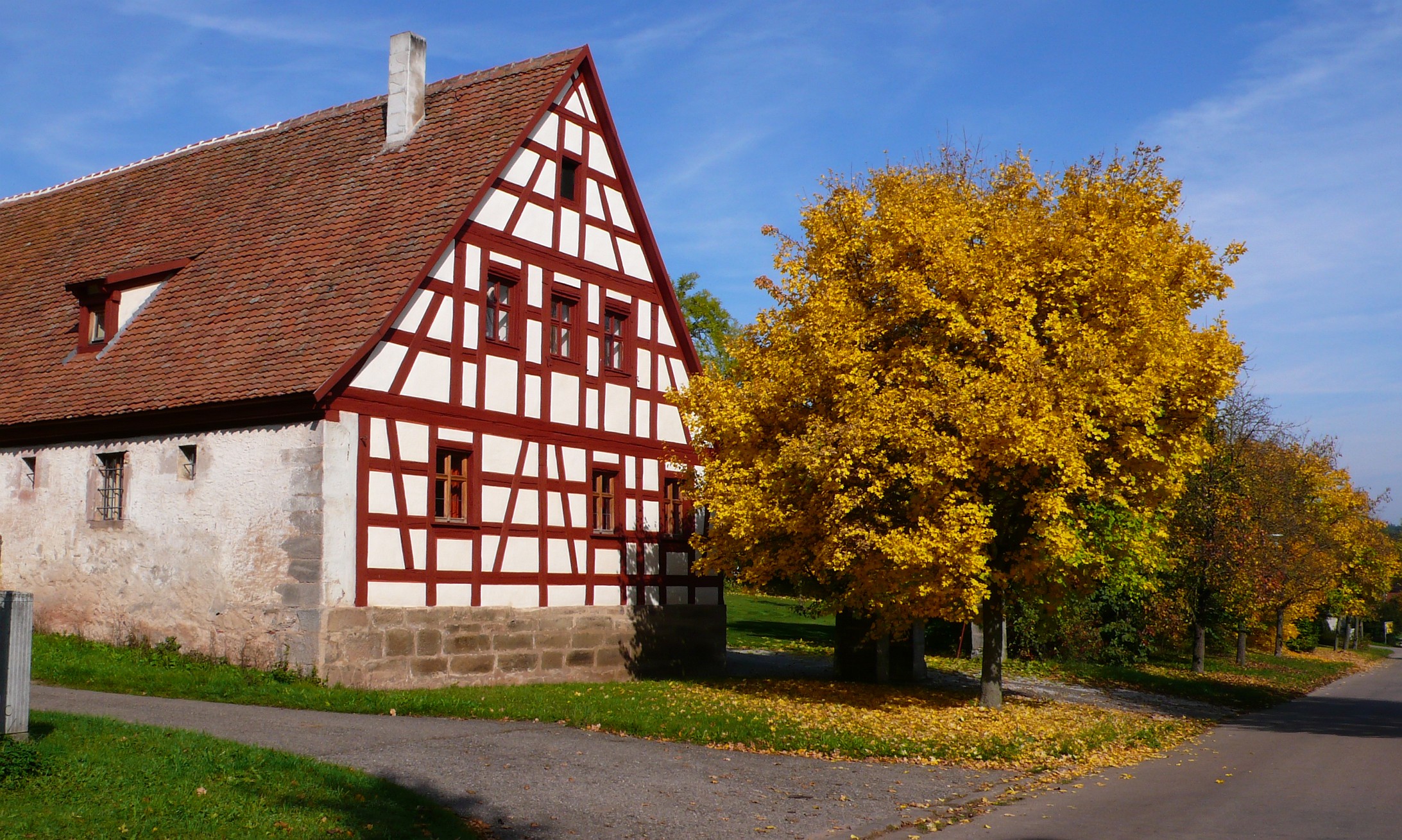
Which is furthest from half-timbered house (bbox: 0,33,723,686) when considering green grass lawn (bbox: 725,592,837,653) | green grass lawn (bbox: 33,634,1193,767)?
green grass lawn (bbox: 725,592,837,653)

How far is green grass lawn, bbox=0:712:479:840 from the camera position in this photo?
7.68 metres

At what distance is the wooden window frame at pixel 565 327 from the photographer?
2078 cm

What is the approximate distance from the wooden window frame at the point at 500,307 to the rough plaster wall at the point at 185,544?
396cm

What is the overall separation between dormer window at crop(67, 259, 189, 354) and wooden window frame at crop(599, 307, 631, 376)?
23.4 ft

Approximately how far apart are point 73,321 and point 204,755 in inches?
553

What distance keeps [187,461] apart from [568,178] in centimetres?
801

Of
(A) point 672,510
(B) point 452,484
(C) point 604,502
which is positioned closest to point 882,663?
(A) point 672,510

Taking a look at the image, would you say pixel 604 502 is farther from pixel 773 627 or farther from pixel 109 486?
pixel 773 627

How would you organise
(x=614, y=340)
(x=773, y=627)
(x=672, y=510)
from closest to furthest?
(x=614, y=340) < (x=672, y=510) < (x=773, y=627)

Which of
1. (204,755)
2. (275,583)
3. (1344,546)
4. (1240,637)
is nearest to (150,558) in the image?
(275,583)

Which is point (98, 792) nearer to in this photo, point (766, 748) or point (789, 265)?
point (766, 748)

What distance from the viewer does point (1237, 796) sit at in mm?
11977

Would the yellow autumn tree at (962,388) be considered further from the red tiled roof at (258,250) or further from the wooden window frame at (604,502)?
the red tiled roof at (258,250)

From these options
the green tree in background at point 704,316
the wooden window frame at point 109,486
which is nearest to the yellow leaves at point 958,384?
the wooden window frame at point 109,486
